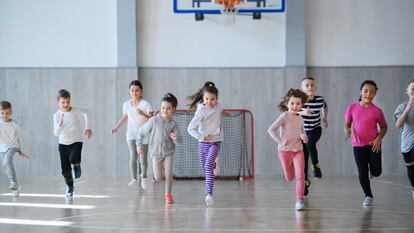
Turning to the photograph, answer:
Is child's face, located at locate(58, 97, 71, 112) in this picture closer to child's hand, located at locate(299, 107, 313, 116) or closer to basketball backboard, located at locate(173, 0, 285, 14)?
child's hand, located at locate(299, 107, 313, 116)

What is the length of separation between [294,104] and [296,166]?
28.1 inches

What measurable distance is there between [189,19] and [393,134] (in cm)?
446

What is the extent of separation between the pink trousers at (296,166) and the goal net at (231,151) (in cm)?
446

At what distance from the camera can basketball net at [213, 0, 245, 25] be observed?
11.2m

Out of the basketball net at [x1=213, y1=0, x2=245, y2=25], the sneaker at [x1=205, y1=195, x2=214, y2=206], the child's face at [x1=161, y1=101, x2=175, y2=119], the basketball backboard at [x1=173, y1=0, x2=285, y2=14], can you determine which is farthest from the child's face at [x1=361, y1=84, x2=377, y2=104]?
the basketball backboard at [x1=173, y1=0, x2=285, y2=14]

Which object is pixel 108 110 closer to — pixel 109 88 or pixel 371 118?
pixel 109 88

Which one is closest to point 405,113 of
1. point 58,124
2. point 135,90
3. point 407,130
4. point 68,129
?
point 407,130

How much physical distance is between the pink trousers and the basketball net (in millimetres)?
4519

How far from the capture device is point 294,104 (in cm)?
727

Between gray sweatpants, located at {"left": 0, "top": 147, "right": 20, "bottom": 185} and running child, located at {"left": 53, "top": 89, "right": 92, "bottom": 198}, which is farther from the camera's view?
gray sweatpants, located at {"left": 0, "top": 147, "right": 20, "bottom": 185}

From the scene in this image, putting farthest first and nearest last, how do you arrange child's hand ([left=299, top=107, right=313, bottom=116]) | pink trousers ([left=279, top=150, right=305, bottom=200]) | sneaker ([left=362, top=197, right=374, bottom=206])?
child's hand ([left=299, top=107, right=313, bottom=116])
sneaker ([left=362, top=197, right=374, bottom=206])
pink trousers ([left=279, top=150, right=305, bottom=200])

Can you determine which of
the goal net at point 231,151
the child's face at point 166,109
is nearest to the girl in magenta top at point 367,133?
the child's face at point 166,109

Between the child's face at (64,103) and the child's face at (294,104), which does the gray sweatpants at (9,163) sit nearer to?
the child's face at (64,103)

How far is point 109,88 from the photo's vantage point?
12.1m
